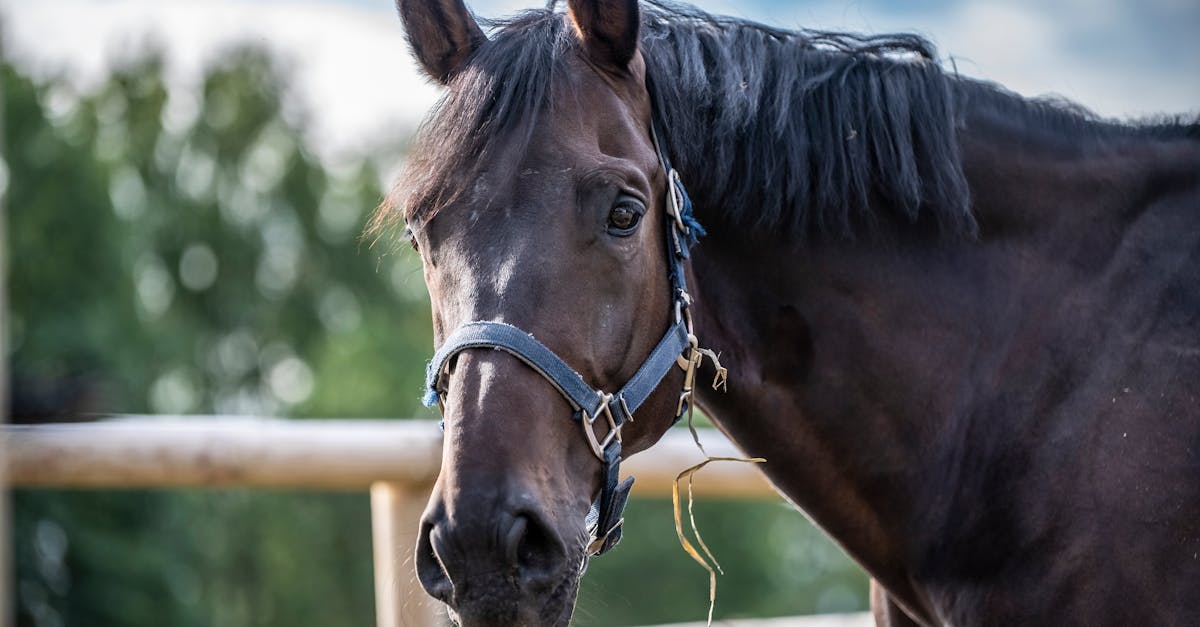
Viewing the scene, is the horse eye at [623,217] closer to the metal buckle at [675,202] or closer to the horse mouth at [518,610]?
the metal buckle at [675,202]

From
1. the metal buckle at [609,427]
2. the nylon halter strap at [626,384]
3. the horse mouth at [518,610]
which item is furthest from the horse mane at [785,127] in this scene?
the horse mouth at [518,610]

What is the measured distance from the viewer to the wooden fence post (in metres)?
3.57

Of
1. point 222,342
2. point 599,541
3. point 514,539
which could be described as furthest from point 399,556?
point 222,342

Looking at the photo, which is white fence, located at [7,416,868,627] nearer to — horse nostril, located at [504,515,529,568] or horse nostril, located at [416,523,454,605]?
horse nostril, located at [416,523,454,605]

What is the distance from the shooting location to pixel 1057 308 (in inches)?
101

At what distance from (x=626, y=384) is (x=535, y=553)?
17.2 inches

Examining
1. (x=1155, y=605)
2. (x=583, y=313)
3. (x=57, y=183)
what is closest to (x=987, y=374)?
(x=1155, y=605)

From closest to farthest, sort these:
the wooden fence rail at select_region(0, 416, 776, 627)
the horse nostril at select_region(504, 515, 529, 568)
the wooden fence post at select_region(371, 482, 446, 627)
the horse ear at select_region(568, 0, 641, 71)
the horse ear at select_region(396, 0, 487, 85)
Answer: the horse nostril at select_region(504, 515, 529, 568) < the horse ear at select_region(568, 0, 641, 71) < the horse ear at select_region(396, 0, 487, 85) < the wooden fence rail at select_region(0, 416, 776, 627) < the wooden fence post at select_region(371, 482, 446, 627)

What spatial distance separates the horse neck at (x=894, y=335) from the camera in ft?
8.42

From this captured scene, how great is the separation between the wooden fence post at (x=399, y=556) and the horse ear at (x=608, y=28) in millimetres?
1792

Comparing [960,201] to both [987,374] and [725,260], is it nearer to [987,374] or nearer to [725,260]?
[987,374]

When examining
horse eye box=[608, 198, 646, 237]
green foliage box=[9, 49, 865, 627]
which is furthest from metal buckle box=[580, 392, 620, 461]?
green foliage box=[9, 49, 865, 627]

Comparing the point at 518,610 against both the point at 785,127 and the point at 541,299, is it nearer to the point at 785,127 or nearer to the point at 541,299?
the point at 541,299

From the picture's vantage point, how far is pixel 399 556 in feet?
11.4
